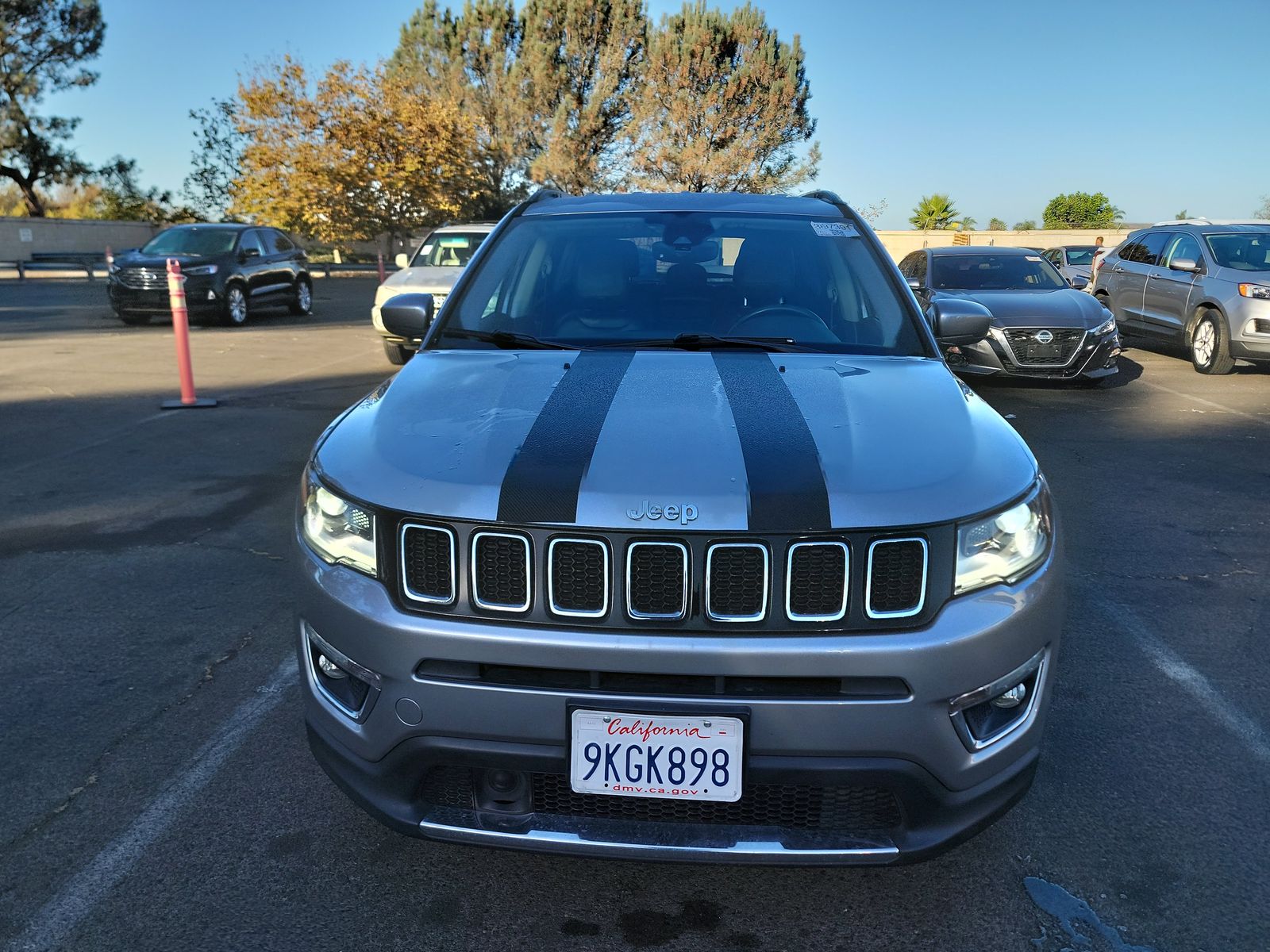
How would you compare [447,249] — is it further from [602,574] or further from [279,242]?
[602,574]

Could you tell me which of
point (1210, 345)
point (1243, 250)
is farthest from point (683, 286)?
point (1243, 250)

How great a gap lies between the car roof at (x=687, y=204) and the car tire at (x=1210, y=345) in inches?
377

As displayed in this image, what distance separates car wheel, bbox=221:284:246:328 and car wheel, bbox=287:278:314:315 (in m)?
1.65

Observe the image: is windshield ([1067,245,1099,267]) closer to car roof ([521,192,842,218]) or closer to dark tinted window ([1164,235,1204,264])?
dark tinted window ([1164,235,1204,264])

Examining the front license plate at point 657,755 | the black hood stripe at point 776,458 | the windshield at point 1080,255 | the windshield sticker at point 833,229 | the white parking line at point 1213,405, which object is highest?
the windshield sticker at point 833,229

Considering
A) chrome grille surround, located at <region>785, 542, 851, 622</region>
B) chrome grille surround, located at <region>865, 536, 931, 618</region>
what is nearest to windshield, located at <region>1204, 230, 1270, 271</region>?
chrome grille surround, located at <region>865, 536, 931, 618</region>

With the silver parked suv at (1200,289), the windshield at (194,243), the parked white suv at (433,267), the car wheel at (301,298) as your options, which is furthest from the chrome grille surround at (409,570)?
the car wheel at (301,298)

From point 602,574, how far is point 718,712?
352 mm

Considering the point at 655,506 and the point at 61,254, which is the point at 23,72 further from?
the point at 655,506

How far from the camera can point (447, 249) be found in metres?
13.6

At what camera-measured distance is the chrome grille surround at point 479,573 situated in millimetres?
2121

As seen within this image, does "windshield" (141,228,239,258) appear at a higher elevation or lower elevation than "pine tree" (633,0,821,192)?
lower

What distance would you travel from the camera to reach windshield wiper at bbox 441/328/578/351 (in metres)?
3.27

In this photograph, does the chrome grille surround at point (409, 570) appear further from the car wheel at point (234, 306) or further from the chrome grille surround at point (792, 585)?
the car wheel at point (234, 306)
